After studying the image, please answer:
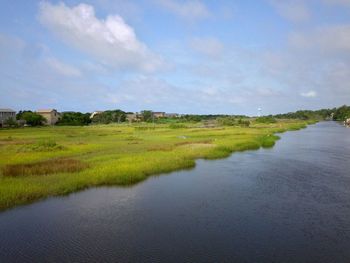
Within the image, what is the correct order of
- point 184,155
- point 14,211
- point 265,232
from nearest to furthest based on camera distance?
1. point 265,232
2. point 14,211
3. point 184,155

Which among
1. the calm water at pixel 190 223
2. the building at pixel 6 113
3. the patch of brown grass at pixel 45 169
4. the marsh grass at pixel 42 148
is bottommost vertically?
the calm water at pixel 190 223

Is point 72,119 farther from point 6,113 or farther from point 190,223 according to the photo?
point 190,223

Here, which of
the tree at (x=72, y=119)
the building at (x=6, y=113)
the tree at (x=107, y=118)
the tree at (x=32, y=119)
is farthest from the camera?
the tree at (x=107, y=118)

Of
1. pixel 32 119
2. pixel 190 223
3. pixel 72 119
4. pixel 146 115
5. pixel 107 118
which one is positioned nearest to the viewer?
pixel 190 223

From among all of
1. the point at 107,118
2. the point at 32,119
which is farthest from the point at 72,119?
the point at 107,118

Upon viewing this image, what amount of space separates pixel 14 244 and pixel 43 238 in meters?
1.14

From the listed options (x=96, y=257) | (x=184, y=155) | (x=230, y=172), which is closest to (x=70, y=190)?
(x=96, y=257)

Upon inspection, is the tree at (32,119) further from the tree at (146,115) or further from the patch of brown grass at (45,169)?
the patch of brown grass at (45,169)

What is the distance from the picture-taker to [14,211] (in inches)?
698

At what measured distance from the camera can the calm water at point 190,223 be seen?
13.0 meters

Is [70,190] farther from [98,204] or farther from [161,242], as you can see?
[161,242]

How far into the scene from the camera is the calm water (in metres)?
13.0

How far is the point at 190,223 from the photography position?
1617 cm

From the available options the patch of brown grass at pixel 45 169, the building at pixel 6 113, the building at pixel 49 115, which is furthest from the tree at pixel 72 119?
the patch of brown grass at pixel 45 169
